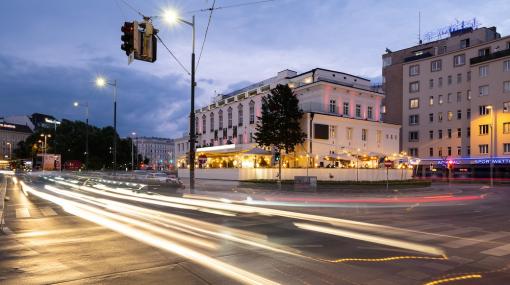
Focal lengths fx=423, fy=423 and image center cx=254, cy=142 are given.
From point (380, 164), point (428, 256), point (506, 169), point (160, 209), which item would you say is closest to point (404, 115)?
point (506, 169)

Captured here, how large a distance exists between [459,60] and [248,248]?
69136 mm

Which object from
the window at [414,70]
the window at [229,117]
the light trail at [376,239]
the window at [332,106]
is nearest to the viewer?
the light trail at [376,239]

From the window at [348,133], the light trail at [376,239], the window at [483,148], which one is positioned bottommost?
the light trail at [376,239]

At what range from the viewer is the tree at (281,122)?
48.3m

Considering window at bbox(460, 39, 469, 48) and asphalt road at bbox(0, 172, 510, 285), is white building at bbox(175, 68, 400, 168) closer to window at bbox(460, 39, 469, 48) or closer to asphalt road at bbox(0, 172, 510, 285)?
window at bbox(460, 39, 469, 48)

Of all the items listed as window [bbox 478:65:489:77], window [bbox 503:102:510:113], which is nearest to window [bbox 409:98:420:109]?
window [bbox 478:65:489:77]

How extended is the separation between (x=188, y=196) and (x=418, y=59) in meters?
62.6

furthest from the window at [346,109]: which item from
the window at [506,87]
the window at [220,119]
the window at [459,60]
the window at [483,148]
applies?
the window at [220,119]

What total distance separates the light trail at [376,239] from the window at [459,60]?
6459cm

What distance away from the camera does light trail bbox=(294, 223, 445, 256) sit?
31.5 feet

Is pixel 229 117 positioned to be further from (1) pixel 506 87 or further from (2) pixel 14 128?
(2) pixel 14 128

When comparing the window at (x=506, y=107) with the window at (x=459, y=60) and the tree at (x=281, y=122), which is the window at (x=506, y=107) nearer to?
the window at (x=459, y=60)

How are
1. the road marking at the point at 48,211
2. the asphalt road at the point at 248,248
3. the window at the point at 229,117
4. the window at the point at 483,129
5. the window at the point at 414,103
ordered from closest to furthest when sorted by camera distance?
1. the asphalt road at the point at 248,248
2. the road marking at the point at 48,211
3. the window at the point at 483,129
4. the window at the point at 229,117
5. the window at the point at 414,103

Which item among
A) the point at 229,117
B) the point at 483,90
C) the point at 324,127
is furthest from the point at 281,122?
the point at 483,90
